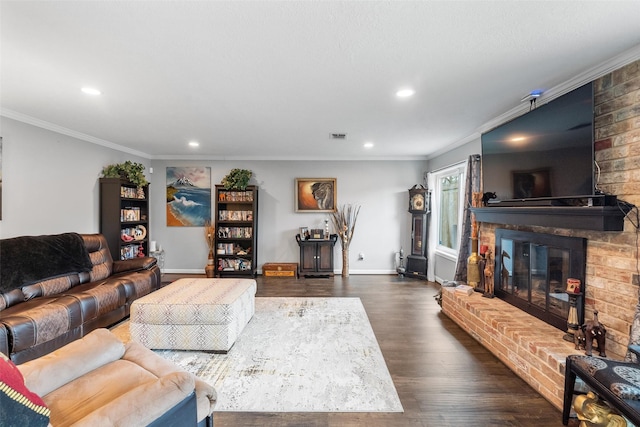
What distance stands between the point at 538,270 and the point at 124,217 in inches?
224

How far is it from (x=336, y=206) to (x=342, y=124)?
242 cm

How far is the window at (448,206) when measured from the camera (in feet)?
14.7

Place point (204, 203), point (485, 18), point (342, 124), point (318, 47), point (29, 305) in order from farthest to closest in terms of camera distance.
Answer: point (204, 203)
point (342, 124)
point (29, 305)
point (318, 47)
point (485, 18)

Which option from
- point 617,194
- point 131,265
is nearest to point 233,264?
point 131,265

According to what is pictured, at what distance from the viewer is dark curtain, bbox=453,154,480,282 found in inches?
142

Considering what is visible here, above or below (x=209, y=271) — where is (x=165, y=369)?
above

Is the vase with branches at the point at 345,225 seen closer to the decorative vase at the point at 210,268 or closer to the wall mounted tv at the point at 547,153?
the decorative vase at the point at 210,268

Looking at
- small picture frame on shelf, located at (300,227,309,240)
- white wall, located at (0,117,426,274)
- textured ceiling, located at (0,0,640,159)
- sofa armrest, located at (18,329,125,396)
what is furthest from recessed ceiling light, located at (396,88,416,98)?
small picture frame on shelf, located at (300,227,309,240)

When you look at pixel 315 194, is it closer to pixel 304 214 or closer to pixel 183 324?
pixel 304 214

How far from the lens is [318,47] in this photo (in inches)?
69.0

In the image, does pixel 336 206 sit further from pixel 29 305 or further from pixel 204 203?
pixel 29 305

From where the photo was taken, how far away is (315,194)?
18.5 ft

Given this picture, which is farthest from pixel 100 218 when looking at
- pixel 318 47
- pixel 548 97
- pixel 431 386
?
pixel 548 97

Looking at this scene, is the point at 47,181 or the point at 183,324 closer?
the point at 183,324
